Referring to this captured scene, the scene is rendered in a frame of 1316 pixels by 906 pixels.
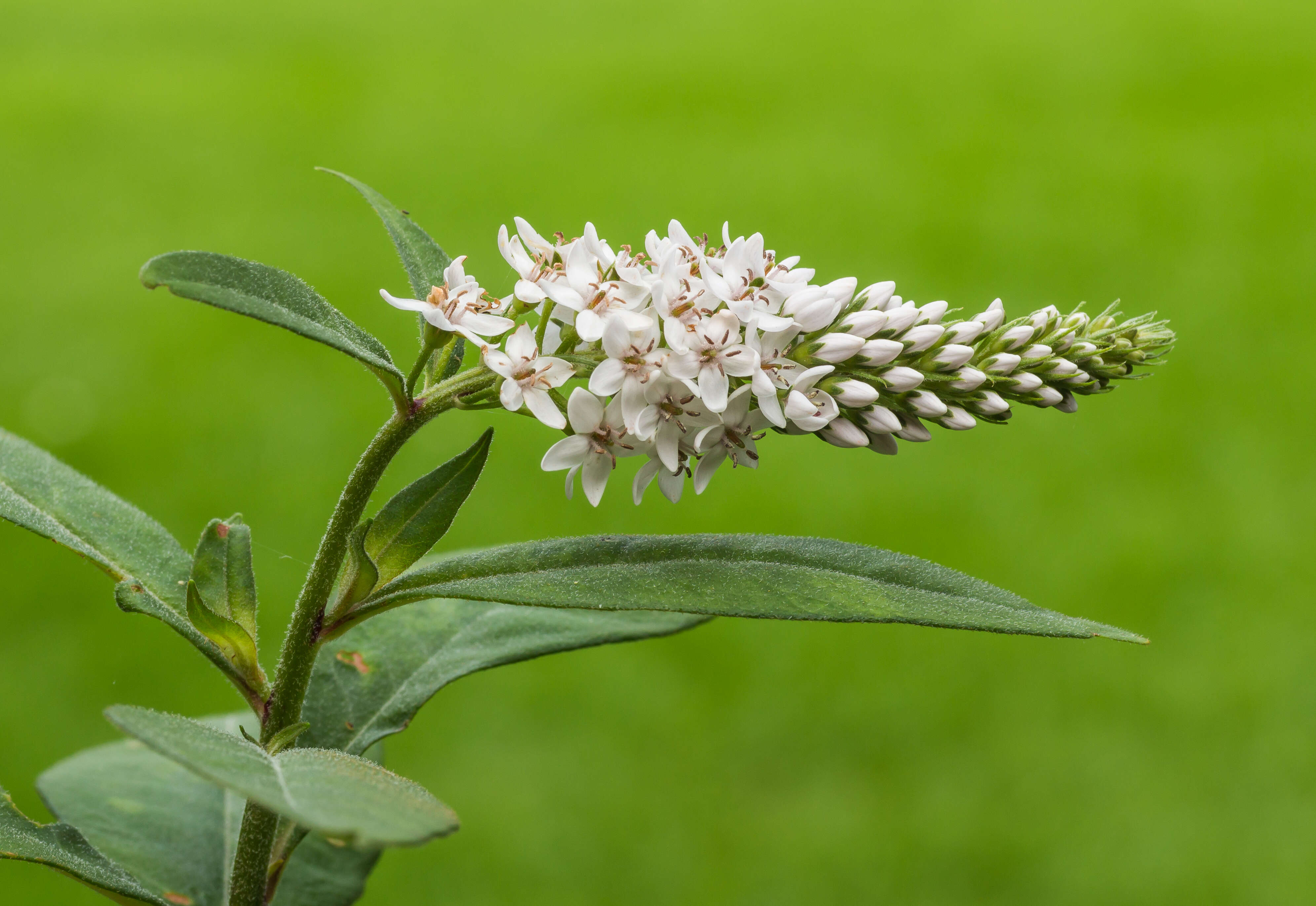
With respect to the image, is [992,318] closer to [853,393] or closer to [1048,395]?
[1048,395]

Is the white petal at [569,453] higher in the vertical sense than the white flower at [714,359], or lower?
lower

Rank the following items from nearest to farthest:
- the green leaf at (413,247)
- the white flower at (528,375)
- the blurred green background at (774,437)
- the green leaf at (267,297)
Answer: the green leaf at (267,297)
the white flower at (528,375)
the green leaf at (413,247)
the blurred green background at (774,437)

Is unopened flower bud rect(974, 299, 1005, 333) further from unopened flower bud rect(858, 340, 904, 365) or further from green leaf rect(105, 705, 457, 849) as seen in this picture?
A: green leaf rect(105, 705, 457, 849)

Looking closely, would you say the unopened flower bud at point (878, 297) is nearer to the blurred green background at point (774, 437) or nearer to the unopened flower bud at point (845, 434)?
the unopened flower bud at point (845, 434)

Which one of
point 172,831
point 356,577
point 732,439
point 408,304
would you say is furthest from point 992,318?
point 172,831

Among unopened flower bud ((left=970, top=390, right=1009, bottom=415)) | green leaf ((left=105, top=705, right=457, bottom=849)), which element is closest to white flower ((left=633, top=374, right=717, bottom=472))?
unopened flower bud ((left=970, top=390, right=1009, bottom=415))

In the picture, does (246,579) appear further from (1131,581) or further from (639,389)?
(1131,581)

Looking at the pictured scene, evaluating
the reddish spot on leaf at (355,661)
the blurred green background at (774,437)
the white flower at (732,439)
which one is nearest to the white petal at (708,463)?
the white flower at (732,439)
